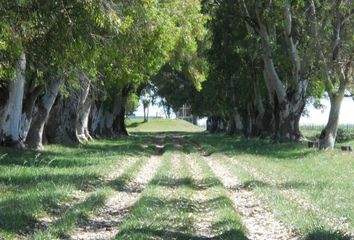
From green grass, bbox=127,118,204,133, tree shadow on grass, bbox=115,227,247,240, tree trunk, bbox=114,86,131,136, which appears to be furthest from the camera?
green grass, bbox=127,118,204,133

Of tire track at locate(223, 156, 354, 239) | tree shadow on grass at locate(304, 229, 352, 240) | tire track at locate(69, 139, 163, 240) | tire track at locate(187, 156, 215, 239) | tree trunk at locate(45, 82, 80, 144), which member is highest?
tree trunk at locate(45, 82, 80, 144)

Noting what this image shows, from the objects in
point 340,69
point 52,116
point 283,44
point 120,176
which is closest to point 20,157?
point 120,176

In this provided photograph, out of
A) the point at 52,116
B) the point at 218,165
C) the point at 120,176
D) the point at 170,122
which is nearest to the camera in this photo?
the point at 120,176

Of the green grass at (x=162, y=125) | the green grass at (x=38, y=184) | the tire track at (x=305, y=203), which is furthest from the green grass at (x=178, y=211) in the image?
the green grass at (x=162, y=125)

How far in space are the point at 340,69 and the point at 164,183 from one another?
14.6 meters

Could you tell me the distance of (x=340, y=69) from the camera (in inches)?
1073

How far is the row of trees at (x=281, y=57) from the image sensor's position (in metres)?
27.6

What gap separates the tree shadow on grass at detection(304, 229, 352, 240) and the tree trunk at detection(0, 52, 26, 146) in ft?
49.7

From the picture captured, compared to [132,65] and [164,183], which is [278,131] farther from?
[164,183]

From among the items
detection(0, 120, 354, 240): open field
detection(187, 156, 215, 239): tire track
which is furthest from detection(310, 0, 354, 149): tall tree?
detection(187, 156, 215, 239): tire track

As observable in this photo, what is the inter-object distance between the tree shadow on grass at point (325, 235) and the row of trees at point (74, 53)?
16.2 ft

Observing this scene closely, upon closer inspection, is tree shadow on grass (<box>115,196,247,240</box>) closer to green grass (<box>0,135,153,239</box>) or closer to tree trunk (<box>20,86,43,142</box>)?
green grass (<box>0,135,153,239</box>)

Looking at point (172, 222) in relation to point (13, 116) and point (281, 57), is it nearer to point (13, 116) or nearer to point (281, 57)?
point (13, 116)

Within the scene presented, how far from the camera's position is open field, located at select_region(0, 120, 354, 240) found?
31.5ft
